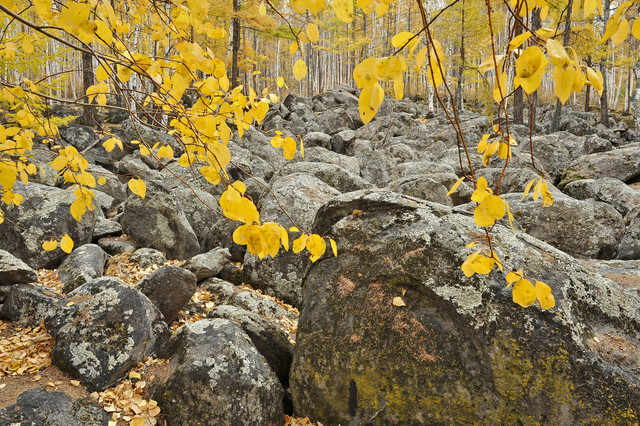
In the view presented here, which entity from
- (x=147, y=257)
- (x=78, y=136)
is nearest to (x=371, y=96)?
(x=147, y=257)

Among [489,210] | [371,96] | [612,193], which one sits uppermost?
[371,96]

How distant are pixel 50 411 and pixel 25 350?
3.14 ft

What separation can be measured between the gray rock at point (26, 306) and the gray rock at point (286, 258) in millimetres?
2314

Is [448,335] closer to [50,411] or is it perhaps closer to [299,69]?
[299,69]

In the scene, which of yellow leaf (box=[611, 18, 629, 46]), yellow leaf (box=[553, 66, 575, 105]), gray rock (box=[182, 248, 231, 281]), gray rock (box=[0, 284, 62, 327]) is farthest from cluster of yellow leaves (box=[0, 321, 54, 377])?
yellow leaf (box=[611, 18, 629, 46])

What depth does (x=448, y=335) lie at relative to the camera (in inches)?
106

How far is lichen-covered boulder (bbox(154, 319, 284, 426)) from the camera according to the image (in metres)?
2.76

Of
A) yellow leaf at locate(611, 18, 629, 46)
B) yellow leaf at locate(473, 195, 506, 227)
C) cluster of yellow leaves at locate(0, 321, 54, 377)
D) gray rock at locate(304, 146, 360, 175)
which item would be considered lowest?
cluster of yellow leaves at locate(0, 321, 54, 377)

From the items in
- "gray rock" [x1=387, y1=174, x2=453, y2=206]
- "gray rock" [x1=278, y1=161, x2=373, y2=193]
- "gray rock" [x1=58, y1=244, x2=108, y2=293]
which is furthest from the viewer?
"gray rock" [x1=278, y1=161, x2=373, y2=193]

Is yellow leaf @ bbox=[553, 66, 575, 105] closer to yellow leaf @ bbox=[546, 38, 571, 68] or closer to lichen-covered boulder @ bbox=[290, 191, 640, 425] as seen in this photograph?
yellow leaf @ bbox=[546, 38, 571, 68]

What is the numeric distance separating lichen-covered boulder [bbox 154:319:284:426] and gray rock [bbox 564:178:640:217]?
7.63 m

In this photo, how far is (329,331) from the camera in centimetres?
302

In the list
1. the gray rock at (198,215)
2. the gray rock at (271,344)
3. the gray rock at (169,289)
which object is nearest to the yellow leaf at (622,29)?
the gray rock at (271,344)

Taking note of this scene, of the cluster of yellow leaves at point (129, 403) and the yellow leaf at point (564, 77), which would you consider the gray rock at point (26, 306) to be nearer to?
the cluster of yellow leaves at point (129, 403)
